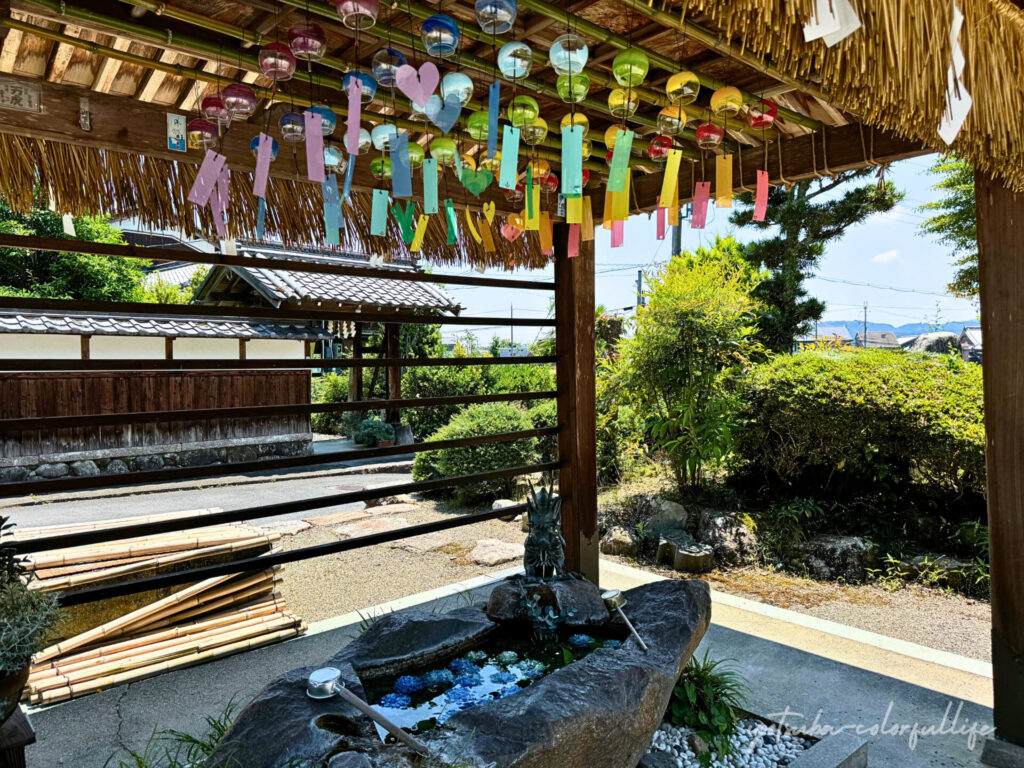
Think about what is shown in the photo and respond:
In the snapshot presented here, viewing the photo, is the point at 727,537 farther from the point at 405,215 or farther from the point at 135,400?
the point at 135,400

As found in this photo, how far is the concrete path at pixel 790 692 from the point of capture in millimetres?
2168

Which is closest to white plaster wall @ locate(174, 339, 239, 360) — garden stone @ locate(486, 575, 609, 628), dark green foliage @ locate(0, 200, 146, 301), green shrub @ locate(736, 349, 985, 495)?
dark green foliage @ locate(0, 200, 146, 301)

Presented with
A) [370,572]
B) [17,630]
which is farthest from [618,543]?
[17,630]

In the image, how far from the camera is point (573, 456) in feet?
12.2

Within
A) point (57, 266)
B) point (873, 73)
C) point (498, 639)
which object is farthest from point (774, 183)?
point (57, 266)

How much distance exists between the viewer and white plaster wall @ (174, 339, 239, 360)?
10.0m

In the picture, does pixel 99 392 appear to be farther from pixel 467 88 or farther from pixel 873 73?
pixel 873 73

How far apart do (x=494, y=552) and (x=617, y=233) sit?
13.2ft

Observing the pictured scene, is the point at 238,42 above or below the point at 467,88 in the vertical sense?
above

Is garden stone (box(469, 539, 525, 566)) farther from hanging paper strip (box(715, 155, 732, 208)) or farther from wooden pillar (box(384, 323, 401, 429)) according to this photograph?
wooden pillar (box(384, 323, 401, 429))

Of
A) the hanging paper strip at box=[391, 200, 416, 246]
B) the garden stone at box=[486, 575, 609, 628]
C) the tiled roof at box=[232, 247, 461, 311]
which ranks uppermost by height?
the tiled roof at box=[232, 247, 461, 311]

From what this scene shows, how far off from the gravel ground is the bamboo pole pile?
92 centimetres

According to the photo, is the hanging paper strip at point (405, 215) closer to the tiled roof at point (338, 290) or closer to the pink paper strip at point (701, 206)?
the pink paper strip at point (701, 206)

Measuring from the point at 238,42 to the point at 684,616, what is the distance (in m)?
2.53
